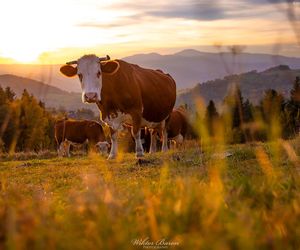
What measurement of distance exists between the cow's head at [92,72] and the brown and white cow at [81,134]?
19.4 metres

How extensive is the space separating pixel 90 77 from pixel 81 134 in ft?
67.4

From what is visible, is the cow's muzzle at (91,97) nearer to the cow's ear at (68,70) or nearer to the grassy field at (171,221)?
the cow's ear at (68,70)

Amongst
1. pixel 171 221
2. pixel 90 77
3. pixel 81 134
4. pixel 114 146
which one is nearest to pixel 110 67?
pixel 90 77

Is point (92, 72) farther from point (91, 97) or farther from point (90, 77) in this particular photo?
point (91, 97)

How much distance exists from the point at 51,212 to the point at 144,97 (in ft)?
38.6

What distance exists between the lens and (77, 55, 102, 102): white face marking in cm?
1341

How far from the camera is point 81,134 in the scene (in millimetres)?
33938

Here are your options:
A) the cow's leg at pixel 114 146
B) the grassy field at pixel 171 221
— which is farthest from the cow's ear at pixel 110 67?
the grassy field at pixel 171 221

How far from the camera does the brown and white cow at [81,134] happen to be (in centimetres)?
3353

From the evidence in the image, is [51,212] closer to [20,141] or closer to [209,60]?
[209,60]

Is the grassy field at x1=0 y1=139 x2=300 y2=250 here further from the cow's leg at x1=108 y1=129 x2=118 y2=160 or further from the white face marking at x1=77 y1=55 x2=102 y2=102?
the cow's leg at x1=108 y1=129 x2=118 y2=160

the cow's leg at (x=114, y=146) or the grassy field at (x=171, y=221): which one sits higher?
the grassy field at (x=171, y=221)

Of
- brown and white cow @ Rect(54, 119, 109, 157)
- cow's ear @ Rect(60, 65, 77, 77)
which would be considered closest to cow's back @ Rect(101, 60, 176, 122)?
cow's ear @ Rect(60, 65, 77, 77)

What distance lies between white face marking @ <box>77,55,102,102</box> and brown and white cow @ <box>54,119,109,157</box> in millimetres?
19411
